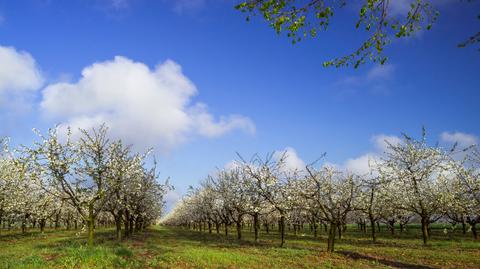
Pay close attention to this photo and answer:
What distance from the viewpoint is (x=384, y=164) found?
158 feet

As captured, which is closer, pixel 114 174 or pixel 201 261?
pixel 201 261

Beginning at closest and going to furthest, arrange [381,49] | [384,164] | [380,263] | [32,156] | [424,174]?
1. [381,49]
2. [380,263]
3. [32,156]
4. [424,174]
5. [384,164]

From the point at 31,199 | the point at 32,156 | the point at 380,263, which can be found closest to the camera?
the point at 380,263

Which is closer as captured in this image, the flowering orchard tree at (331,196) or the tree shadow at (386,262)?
the tree shadow at (386,262)

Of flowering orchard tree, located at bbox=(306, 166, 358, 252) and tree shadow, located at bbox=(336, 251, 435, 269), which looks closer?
tree shadow, located at bbox=(336, 251, 435, 269)

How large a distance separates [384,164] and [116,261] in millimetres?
35598

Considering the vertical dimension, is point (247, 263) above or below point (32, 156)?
below

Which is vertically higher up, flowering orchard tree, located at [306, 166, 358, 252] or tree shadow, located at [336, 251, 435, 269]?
flowering orchard tree, located at [306, 166, 358, 252]

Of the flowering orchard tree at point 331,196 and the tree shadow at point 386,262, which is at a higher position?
the flowering orchard tree at point 331,196

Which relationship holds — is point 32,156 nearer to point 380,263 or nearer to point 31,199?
point 380,263

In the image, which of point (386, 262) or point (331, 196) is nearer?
point (386, 262)

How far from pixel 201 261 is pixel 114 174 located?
12.4 metres

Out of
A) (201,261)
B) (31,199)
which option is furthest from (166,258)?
(31,199)

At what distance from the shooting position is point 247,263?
81.9 feet
